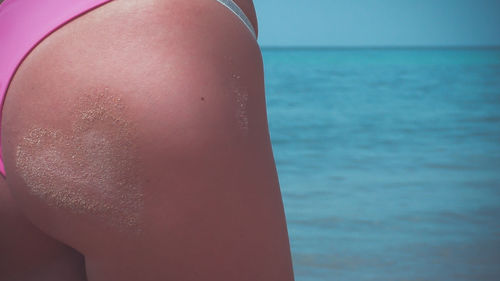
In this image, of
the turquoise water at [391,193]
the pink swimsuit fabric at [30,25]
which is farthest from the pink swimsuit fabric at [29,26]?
the turquoise water at [391,193]

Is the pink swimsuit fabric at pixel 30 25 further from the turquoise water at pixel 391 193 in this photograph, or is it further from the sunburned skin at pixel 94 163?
the turquoise water at pixel 391 193

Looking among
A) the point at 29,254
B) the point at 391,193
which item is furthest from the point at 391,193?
the point at 29,254

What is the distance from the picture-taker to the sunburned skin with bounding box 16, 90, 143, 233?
1.98 feet

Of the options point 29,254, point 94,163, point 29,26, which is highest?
point 29,26

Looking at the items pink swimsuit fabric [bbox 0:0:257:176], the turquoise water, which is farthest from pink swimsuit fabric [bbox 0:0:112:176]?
the turquoise water

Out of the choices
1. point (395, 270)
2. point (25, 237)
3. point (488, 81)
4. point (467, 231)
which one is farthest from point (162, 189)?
point (488, 81)

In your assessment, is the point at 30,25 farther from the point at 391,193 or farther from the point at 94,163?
the point at 391,193

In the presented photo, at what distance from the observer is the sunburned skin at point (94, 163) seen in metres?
0.60

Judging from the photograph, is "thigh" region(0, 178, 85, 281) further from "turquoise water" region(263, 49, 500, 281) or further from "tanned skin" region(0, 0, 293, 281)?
"turquoise water" region(263, 49, 500, 281)

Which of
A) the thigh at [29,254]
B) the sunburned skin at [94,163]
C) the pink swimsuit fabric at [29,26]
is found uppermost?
the pink swimsuit fabric at [29,26]

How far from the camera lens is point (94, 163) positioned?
2.01 ft

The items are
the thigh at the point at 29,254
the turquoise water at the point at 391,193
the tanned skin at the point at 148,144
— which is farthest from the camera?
the turquoise water at the point at 391,193

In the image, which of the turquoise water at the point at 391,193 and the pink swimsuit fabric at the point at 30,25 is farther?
the turquoise water at the point at 391,193

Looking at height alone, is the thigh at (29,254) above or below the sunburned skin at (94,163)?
below
